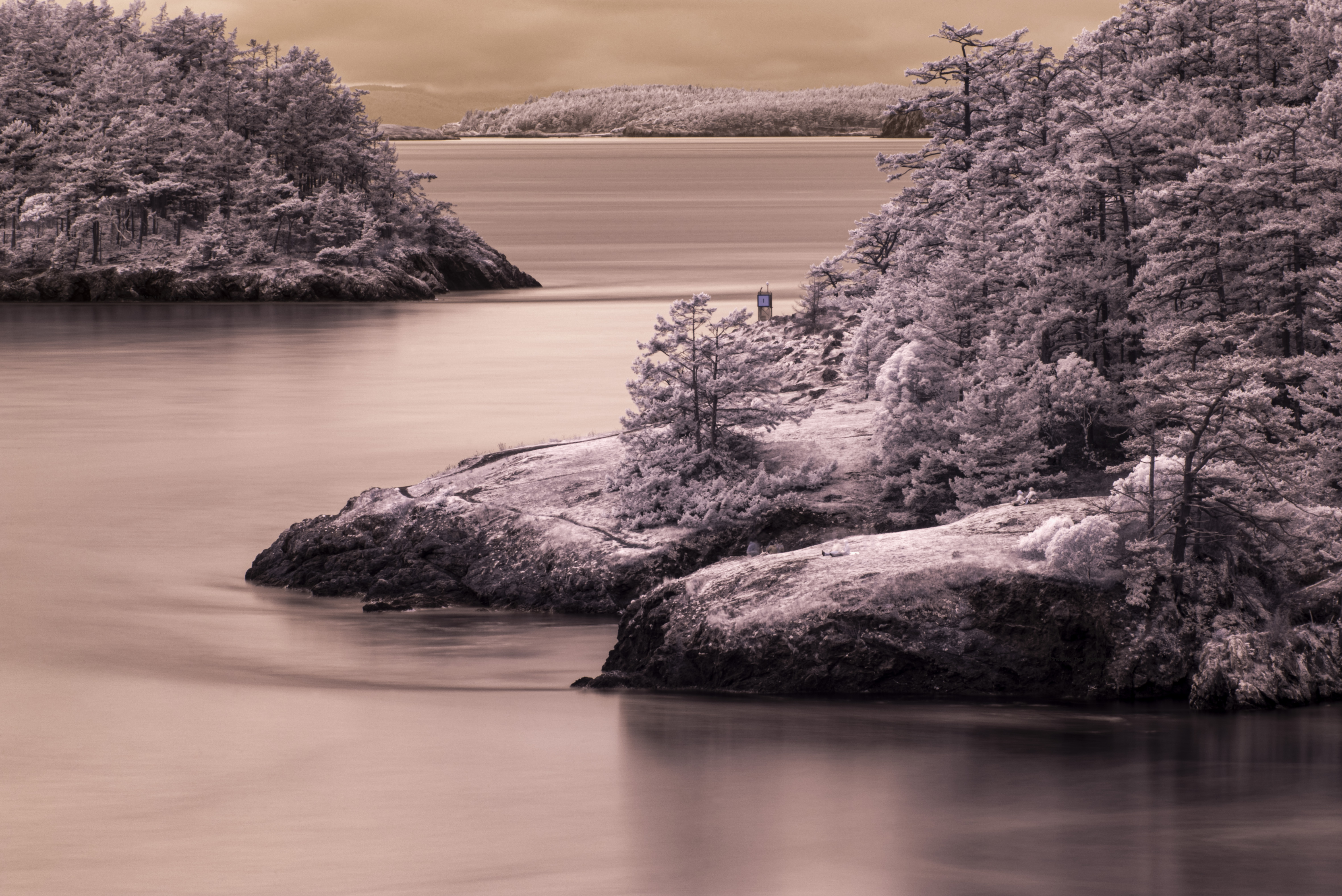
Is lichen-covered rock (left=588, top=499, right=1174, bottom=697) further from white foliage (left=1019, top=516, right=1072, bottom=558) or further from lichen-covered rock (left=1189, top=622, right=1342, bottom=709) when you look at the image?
lichen-covered rock (left=1189, top=622, right=1342, bottom=709)

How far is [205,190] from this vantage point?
103 metres

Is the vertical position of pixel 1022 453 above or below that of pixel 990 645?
above

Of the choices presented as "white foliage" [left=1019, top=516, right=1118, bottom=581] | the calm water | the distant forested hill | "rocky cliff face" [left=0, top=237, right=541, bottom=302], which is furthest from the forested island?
the distant forested hill

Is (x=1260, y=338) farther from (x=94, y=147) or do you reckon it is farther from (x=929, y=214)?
(x=94, y=147)

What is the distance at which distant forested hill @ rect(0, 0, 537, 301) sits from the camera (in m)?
98.4

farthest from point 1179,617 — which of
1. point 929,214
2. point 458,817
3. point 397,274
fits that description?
point 397,274

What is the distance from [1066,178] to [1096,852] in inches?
663

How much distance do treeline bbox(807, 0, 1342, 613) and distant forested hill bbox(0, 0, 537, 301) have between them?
66.3 meters

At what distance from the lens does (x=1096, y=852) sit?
18.1m

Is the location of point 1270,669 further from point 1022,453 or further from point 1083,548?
point 1022,453

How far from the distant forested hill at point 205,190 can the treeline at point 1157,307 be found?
66.3 m

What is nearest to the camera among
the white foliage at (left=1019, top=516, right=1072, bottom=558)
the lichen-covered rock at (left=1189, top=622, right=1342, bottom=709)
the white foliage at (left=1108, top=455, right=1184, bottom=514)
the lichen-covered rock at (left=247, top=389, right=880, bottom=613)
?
the lichen-covered rock at (left=1189, top=622, right=1342, bottom=709)

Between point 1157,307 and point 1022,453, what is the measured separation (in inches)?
167

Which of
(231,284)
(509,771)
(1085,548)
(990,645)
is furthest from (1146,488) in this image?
(231,284)
